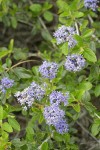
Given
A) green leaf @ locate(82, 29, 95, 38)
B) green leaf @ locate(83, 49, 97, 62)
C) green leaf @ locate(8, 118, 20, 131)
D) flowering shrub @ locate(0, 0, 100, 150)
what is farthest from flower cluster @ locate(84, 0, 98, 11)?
green leaf @ locate(8, 118, 20, 131)

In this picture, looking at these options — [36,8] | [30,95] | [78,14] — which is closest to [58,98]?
[30,95]

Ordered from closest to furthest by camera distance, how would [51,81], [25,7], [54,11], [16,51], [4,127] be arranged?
[4,127]
[51,81]
[16,51]
[25,7]
[54,11]

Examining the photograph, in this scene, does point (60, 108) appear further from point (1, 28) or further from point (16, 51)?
point (1, 28)

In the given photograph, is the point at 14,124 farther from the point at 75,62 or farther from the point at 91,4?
the point at 91,4

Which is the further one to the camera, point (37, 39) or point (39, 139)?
point (37, 39)

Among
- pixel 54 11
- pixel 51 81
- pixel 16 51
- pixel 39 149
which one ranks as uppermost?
pixel 54 11

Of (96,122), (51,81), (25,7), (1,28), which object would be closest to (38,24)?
(25,7)

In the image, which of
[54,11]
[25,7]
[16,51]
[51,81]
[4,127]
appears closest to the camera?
[4,127]
